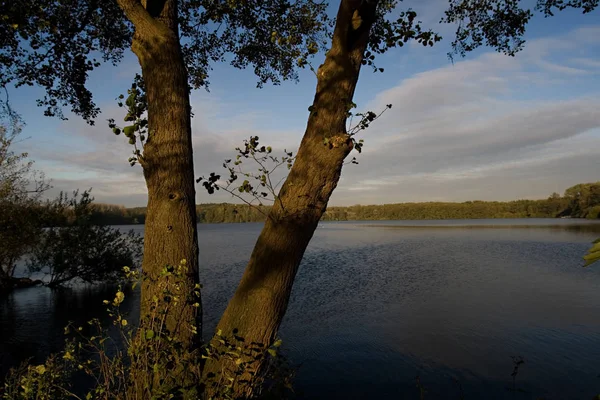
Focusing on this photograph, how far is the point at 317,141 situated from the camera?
8.09 feet

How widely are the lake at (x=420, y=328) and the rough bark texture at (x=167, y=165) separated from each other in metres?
1.99

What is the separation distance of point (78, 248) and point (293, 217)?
17.0m

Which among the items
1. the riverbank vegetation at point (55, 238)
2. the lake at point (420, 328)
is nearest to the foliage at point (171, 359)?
the lake at point (420, 328)

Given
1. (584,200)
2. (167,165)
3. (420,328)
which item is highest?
(584,200)

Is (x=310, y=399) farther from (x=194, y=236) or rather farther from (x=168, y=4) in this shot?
(x=168, y=4)

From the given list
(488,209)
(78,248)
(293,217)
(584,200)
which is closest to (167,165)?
(293,217)

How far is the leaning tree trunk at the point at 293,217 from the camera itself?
2.42 m

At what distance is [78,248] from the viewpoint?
16.2 m

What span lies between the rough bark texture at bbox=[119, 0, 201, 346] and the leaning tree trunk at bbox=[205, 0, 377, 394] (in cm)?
45

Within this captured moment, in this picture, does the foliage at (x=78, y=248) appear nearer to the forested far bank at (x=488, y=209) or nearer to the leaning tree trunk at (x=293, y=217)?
the leaning tree trunk at (x=293, y=217)

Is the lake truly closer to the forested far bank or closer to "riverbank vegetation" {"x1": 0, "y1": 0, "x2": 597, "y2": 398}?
"riverbank vegetation" {"x1": 0, "y1": 0, "x2": 597, "y2": 398}

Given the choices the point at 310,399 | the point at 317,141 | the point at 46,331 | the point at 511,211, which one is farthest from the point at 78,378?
the point at 511,211

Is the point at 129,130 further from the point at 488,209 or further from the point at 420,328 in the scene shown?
the point at 488,209

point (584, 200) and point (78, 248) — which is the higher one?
point (584, 200)
